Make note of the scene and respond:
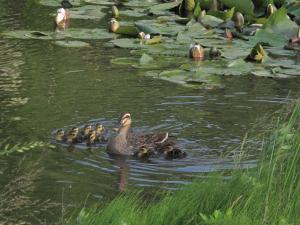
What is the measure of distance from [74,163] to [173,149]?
3.00ft

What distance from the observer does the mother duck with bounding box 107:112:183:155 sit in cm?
896

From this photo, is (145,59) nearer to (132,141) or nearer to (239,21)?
(239,21)

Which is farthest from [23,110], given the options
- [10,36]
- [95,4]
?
[95,4]

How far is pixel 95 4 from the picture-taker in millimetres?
16094

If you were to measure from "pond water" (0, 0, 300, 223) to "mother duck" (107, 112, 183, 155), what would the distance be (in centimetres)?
14

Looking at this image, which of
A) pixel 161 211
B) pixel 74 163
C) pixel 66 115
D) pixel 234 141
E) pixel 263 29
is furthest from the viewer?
pixel 263 29

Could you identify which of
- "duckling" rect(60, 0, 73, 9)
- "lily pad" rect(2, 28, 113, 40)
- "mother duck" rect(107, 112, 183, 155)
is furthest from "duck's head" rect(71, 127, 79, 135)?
"duckling" rect(60, 0, 73, 9)

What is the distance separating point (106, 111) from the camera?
33.4 ft

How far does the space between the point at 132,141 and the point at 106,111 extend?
114 cm

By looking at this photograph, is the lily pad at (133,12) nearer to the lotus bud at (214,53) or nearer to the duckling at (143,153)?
the lotus bud at (214,53)

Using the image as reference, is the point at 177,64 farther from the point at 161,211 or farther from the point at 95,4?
the point at 161,211

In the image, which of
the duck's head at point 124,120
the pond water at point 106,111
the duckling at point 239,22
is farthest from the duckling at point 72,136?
the duckling at point 239,22

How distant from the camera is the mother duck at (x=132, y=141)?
896 centimetres

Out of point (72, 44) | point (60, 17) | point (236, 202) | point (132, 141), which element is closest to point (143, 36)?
point (72, 44)
